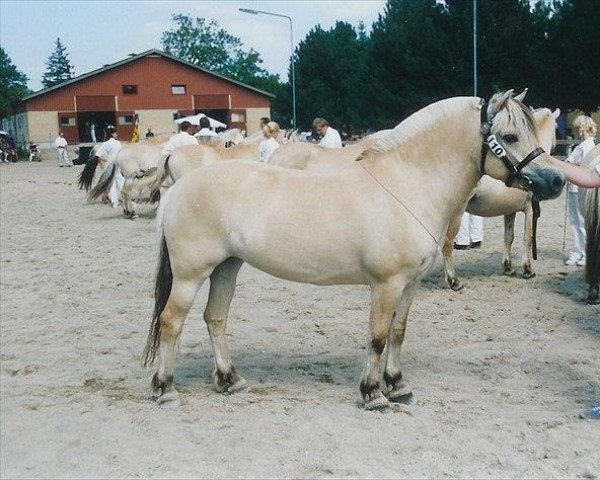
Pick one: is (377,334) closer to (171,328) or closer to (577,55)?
(171,328)

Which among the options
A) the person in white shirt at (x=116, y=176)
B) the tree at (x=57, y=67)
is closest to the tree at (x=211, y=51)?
the tree at (x=57, y=67)

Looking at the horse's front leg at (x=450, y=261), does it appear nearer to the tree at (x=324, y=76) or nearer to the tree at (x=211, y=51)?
the tree at (x=324, y=76)

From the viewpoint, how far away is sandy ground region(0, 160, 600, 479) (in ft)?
12.1

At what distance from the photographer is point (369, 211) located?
412cm

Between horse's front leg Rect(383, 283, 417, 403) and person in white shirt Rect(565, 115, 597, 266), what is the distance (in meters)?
4.38

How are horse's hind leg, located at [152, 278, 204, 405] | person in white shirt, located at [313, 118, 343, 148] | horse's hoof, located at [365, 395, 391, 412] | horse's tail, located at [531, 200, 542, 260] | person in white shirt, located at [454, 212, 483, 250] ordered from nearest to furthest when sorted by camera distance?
horse's hoof, located at [365, 395, 391, 412]
horse's hind leg, located at [152, 278, 204, 405]
horse's tail, located at [531, 200, 542, 260]
person in white shirt, located at [454, 212, 483, 250]
person in white shirt, located at [313, 118, 343, 148]

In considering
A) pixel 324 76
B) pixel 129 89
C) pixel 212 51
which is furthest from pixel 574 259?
pixel 212 51

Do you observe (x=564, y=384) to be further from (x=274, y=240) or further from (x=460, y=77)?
(x=460, y=77)

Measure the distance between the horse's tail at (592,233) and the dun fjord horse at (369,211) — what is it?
99.4 inches

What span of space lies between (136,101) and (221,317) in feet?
160

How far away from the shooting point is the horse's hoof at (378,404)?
170 inches

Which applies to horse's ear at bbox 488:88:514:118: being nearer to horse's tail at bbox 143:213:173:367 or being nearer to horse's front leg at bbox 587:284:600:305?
horse's tail at bbox 143:213:173:367

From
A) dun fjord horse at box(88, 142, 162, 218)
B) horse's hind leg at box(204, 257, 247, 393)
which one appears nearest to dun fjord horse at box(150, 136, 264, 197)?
dun fjord horse at box(88, 142, 162, 218)

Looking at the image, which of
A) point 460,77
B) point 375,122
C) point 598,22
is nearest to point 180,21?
point 375,122
